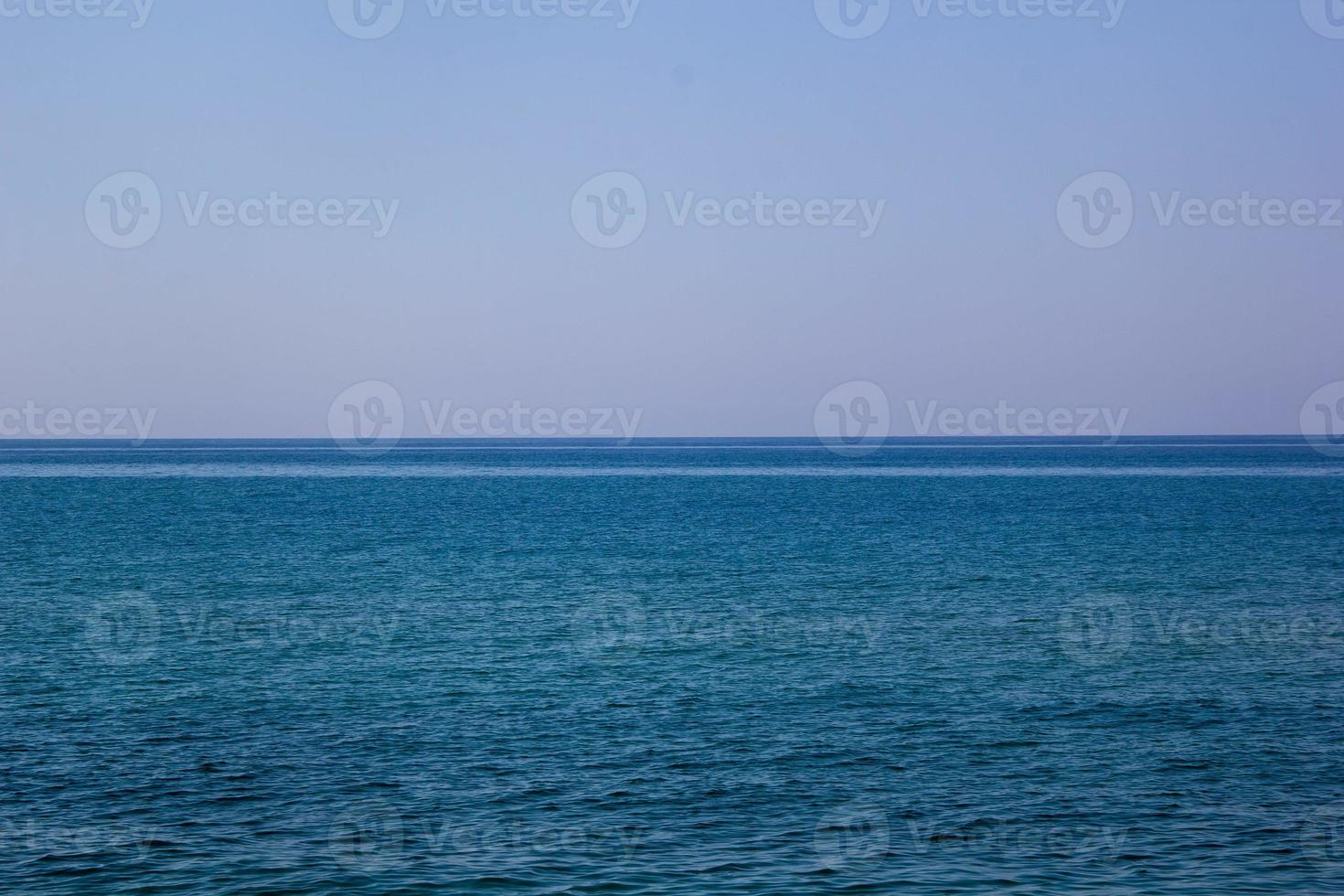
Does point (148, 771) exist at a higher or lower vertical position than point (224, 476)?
lower

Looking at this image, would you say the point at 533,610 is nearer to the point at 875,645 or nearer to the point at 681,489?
the point at 875,645

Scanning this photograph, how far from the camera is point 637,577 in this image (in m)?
61.5

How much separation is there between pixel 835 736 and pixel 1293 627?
2372 centimetres

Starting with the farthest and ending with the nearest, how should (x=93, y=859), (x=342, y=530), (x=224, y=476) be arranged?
(x=224, y=476)
(x=342, y=530)
(x=93, y=859)

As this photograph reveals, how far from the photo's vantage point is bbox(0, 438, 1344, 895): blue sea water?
21234 mm

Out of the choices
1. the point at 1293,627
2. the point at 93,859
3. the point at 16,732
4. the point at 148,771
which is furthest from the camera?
the point at 1293,627

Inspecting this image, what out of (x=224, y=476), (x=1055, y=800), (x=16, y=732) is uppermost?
(x=224, y=476)

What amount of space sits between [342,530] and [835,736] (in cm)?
6809

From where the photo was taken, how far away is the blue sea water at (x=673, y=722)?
69.7ft

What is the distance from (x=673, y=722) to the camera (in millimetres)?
31000

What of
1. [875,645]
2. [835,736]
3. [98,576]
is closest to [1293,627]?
[875,645]

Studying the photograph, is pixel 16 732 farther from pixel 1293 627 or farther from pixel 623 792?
pixel 1293 627

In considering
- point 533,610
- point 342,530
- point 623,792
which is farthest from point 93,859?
point 342,530

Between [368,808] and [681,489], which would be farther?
[681,489]
